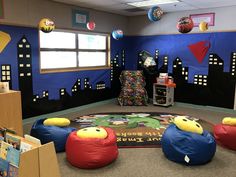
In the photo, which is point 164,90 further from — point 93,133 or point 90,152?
point 90,152

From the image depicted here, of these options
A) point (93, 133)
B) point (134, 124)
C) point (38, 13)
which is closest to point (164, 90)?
point (134, 124)

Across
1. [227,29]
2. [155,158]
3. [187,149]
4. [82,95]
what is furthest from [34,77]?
[227,29]

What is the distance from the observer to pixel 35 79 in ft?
16.5

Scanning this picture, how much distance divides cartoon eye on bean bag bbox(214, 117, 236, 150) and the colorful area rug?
76 cm

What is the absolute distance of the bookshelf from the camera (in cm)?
344

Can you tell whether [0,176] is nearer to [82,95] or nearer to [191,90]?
[82,95]

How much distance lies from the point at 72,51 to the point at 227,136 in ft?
12.8

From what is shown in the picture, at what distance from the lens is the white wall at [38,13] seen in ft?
14.6

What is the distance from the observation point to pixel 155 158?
3375 mm

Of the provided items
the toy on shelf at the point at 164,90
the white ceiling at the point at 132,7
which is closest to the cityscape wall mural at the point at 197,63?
the toy on shelf at the point at 164,90

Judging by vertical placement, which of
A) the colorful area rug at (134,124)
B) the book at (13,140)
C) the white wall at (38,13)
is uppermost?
the white wall at (38,13)

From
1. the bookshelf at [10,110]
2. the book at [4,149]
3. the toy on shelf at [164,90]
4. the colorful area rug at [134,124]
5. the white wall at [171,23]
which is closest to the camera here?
the book at [4,149]

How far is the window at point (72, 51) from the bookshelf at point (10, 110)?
1.69m

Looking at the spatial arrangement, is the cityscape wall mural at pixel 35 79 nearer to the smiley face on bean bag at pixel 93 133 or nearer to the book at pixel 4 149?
the smiley face on bean bag at pixel 93 133
